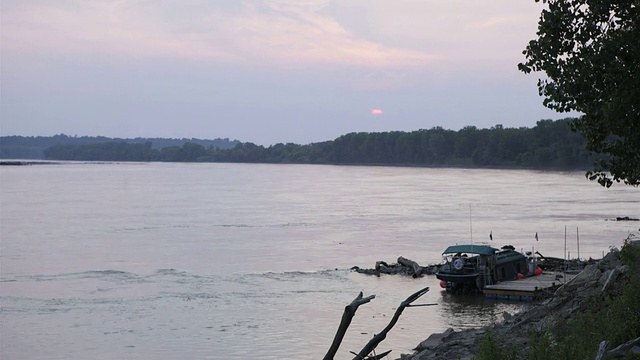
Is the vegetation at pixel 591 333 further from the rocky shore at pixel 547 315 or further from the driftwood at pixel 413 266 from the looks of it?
the driftwood at pixel 413 266

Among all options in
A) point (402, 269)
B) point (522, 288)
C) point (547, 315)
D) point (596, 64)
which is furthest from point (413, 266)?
point (596, 64)

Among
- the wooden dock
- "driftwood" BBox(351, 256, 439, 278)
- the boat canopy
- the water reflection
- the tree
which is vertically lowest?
the water reflection

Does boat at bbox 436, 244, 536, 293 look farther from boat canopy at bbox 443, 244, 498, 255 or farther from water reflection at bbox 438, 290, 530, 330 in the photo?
water reflection at bbox 438, 290, 530, 330

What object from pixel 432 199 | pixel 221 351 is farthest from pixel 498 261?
pixel 432 199

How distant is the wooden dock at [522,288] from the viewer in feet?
108

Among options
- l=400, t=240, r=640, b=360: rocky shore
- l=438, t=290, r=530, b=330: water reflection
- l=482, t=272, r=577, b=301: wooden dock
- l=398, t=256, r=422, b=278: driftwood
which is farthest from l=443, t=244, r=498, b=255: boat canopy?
l=400, t=240, r=640, b=360: rocky shore

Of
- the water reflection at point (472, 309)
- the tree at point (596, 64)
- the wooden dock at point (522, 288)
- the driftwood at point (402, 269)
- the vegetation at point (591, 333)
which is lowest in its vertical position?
the water reflection at point (472, 309)

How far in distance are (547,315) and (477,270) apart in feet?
54.8

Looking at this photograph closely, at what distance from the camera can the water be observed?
2831cm

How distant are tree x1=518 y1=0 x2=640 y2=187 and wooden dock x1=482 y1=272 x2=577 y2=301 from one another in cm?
1537

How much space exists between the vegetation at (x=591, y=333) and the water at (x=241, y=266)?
317cm

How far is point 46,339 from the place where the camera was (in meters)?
28.2

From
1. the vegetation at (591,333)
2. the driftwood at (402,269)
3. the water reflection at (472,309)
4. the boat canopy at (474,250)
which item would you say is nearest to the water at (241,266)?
the water reflection at (472,309)

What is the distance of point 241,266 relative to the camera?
45.6 metres
